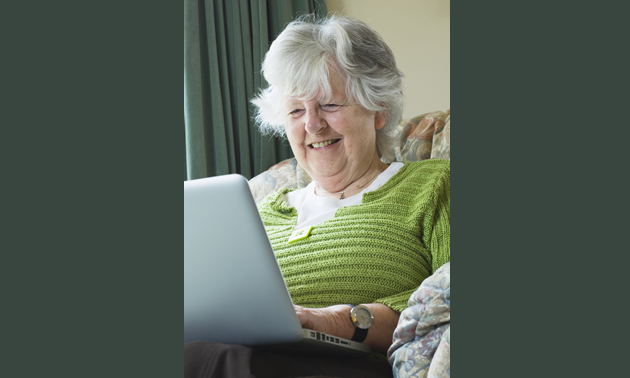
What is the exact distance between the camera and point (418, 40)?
1.70 metres

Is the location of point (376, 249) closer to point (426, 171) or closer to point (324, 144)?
point (426, 171)

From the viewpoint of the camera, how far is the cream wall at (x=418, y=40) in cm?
164

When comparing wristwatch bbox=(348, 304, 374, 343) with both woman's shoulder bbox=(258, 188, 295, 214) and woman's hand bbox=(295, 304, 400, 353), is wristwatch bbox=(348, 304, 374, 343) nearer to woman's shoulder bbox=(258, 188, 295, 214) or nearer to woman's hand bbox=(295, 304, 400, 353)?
woman's hand bbox=(295, 304, 400, 353)

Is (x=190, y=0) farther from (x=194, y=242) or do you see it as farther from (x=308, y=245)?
(x=194, y=242)

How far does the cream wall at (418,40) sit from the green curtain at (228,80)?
403 mm

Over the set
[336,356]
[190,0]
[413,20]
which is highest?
[190,0]

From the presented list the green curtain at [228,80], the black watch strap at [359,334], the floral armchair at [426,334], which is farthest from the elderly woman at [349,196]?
the green curtain at [228,80]

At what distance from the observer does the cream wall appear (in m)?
1.64

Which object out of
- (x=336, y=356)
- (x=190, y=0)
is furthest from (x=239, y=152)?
(x=336, y=356)

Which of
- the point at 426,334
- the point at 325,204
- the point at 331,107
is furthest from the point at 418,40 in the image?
the point at 426,334

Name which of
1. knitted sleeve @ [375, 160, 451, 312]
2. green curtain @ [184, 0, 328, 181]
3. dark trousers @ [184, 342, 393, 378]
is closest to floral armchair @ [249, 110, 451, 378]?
dark trousers @ [184, 342, 393, 378]

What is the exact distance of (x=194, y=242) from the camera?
2.39 ft

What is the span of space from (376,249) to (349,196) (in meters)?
0.29

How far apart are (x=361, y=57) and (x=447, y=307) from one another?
924mm
